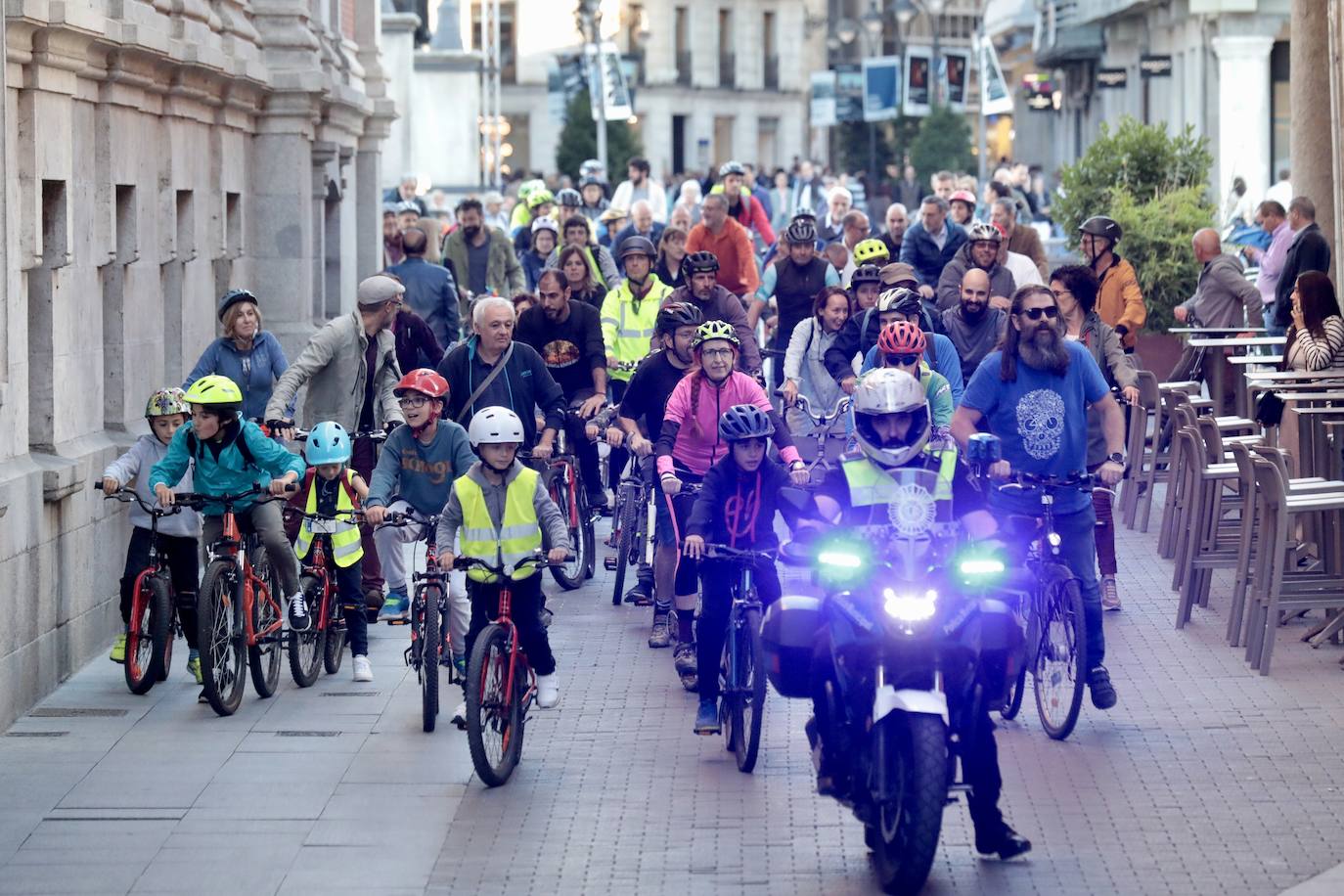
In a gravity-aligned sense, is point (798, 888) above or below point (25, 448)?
below

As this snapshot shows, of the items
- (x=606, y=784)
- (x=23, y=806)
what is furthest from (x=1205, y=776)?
(x=23, y=806)

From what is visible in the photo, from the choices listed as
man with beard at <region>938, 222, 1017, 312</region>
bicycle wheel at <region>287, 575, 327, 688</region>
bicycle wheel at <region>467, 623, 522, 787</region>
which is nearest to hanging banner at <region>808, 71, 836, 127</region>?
man with beard at <region>938, 222, 1017, 312</region>

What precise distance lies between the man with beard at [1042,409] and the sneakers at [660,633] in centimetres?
251

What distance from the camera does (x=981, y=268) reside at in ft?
53.2

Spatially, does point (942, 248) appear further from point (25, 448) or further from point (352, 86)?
point (25, 448)

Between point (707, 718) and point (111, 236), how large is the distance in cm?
507

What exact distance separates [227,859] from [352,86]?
1513cm

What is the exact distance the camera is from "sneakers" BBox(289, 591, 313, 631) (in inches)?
480

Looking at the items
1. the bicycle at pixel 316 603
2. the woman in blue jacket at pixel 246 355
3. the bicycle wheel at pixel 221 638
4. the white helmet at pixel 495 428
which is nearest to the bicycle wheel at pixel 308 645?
the bicycle at pixel 316 603

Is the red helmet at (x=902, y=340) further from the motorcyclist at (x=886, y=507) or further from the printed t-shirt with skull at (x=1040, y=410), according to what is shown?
the motorcyclist at (x=886, y=507)

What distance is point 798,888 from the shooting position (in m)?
8.51

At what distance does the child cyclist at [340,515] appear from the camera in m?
12.4

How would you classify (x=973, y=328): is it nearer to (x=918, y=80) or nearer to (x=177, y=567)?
(x=177, y=567)

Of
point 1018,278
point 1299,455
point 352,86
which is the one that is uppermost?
point 352,86
